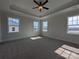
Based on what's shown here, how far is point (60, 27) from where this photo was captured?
583 cm

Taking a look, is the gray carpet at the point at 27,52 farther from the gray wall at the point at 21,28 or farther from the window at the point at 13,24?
the window at the point at 13,24

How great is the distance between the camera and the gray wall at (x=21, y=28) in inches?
200

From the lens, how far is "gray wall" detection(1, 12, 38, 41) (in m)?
5.09

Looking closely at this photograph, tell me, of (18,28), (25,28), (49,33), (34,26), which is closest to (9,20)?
(18,28)

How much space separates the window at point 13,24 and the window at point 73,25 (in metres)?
4.93

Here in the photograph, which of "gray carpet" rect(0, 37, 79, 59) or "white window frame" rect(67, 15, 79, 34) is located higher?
"white window frame" rect(67, 15, 79, 34)

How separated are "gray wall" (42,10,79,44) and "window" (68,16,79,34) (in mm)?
315

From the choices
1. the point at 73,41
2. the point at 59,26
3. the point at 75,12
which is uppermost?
the point at 75,12

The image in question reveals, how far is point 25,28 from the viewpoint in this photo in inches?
276

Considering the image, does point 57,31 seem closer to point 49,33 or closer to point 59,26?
point 59,26

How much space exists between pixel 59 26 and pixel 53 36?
4.52ft

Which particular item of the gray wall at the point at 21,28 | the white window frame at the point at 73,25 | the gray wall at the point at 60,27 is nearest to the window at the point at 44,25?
the gray wall at the point at 60,27

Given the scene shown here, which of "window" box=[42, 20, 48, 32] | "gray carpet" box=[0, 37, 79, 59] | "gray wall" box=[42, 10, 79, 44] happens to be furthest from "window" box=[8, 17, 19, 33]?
"gray wall" box=[42, 10, 79, 44]

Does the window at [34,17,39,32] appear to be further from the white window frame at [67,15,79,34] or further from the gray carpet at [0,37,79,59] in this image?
the gray carpet at [0,37,79,59]
